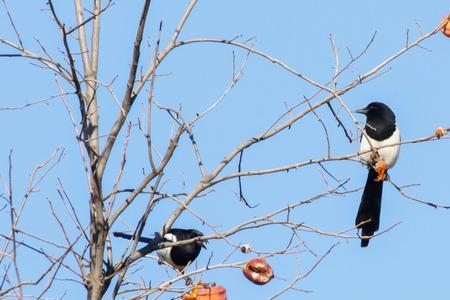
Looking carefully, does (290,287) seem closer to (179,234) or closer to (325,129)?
(325,129)

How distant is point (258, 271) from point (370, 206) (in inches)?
125

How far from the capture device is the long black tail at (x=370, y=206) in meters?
7.40

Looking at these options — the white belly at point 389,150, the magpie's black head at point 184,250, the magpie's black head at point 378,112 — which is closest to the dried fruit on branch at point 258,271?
the magpie's black head at point 184,250

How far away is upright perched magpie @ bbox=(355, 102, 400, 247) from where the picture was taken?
24.4 feet

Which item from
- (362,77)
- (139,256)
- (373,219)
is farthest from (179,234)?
(362,77)

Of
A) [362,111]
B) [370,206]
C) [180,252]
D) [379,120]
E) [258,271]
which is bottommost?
[258,271]

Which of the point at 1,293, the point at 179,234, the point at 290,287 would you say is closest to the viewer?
the point at 1,293

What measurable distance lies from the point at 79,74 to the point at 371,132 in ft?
11.6

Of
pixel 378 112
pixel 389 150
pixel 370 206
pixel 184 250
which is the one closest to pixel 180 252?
pixel 184 250

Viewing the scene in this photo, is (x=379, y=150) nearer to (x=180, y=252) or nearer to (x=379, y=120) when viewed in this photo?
(x=379, y=120)

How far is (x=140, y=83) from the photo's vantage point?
4.64 m

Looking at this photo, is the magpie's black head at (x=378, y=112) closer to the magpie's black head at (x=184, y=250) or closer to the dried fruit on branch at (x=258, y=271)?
the magpie's black head at (x=184, y=250)

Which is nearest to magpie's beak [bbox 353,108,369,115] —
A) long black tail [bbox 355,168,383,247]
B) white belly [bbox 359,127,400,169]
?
white belly [bbox 359,127,400,169]

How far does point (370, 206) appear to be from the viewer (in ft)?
24.8
